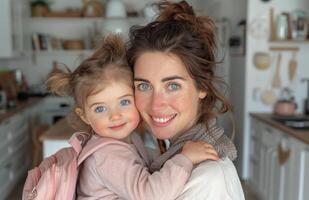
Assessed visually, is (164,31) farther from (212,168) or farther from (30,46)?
(30,46)

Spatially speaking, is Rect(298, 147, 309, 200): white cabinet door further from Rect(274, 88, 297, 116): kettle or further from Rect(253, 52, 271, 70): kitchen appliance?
Rect(253, 52, 271, 70): kitchen appliance

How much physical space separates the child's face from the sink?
8.30 feet

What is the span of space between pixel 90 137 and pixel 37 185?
8.2 inches

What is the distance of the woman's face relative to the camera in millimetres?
1022

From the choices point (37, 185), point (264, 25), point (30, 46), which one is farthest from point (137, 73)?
point (30, 46)

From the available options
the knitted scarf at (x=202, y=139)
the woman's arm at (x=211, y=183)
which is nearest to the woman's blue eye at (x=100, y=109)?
the knitted scarf at (x=202, y=139)

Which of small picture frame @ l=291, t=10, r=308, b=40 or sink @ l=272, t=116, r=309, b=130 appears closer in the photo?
sink @ l=272, t=116, r=309, b=130

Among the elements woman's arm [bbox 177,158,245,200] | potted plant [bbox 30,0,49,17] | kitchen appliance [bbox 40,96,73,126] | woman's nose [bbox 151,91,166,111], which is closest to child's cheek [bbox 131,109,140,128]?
woman's nose [bbox 151,91,166,111]

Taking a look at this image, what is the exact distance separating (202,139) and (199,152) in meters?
0.09

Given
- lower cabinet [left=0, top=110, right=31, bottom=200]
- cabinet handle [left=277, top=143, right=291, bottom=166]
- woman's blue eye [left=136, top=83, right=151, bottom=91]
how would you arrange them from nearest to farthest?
1. woman's blue eye [left=136, top=83, right=151, bottom=91]
2. cabinet handle [left=277, top=143, right=291, bottom=166]
3. lower cabinet [left=0, top=110, right=31, bottom=200]

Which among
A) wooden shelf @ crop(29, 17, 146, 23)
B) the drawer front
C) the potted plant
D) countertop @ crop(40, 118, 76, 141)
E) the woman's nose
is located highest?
the potted plant

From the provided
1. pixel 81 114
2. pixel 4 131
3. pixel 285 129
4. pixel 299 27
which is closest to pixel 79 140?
pixel 81 114

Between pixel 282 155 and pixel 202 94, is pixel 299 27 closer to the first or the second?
pixel 282 155

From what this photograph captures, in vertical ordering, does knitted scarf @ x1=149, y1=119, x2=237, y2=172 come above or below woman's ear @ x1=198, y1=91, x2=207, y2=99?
below
